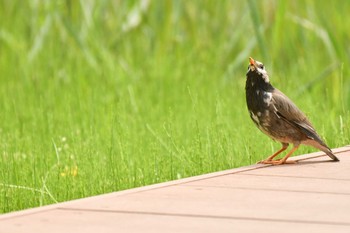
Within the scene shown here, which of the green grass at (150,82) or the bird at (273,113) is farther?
the green grass at (150,82)

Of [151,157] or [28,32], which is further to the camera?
[28,32]

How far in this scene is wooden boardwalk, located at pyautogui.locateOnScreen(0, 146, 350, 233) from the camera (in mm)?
3766

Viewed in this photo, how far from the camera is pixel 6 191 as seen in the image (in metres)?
5.15

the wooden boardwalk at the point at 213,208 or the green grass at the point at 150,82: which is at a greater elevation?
the green grass at the point at 150,82

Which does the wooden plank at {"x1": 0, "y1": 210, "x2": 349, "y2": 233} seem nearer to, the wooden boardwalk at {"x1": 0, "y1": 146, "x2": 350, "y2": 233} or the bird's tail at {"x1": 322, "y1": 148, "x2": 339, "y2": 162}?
the wooden boardwalk at {"x1": 0, "y1": 146, "x2": 350, "y2": 233}

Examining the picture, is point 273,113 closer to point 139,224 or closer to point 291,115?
point 291,115

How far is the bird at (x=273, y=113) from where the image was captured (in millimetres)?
5711

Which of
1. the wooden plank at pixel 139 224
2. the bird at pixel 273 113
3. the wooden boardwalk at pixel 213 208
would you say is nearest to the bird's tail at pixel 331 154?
the bird at pixel 273 113

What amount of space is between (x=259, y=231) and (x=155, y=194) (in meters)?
0.88

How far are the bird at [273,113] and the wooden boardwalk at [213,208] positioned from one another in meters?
0.64

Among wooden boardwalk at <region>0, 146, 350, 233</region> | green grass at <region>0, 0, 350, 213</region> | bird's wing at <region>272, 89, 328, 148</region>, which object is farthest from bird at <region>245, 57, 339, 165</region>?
wooden boardwalk at <region>0, 146, 350, 233</region>

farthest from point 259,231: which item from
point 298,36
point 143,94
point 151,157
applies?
point 298,36

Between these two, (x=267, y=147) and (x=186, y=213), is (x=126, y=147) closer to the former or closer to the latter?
(x=267, y=147)

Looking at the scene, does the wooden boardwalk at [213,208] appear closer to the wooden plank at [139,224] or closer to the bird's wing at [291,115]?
the wooden plank at [139,224]
